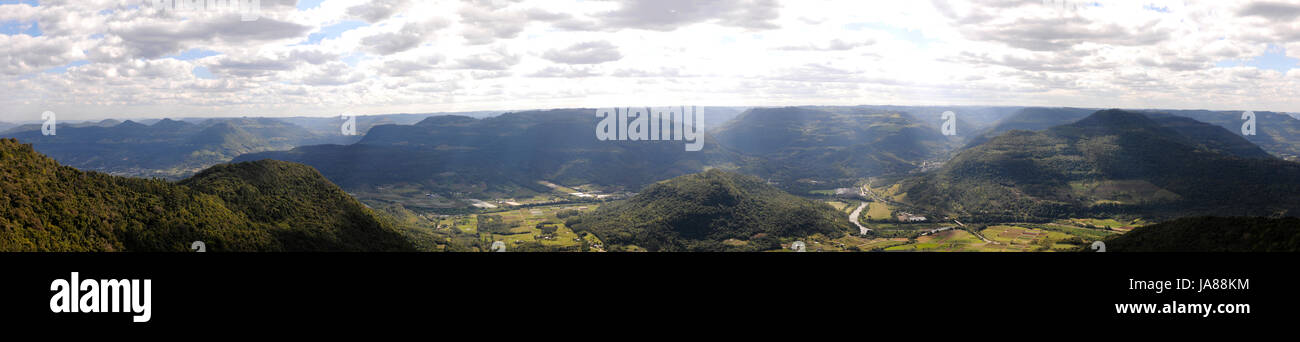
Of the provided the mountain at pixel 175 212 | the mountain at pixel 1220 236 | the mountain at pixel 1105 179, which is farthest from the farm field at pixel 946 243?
the mountain at pixel 175 212

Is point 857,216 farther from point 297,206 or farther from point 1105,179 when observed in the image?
point 297,206

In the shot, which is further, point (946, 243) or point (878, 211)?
point (878, 211)

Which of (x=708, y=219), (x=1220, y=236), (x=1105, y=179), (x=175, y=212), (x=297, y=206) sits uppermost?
(x=175, y=212)

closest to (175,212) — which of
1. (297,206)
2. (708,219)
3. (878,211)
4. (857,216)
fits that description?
(297,206)

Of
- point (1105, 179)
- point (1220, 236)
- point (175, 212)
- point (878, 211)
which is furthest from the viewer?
point (1105, 179)

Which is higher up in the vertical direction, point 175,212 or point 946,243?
point 175,212

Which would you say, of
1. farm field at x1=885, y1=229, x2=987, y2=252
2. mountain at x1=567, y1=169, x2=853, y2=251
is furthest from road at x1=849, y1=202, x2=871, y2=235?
farm field at x1=885, y1=229, x2=987, y2=252

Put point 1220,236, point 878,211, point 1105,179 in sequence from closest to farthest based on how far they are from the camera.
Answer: point 1220,236, point 878,211, point 1105,179
